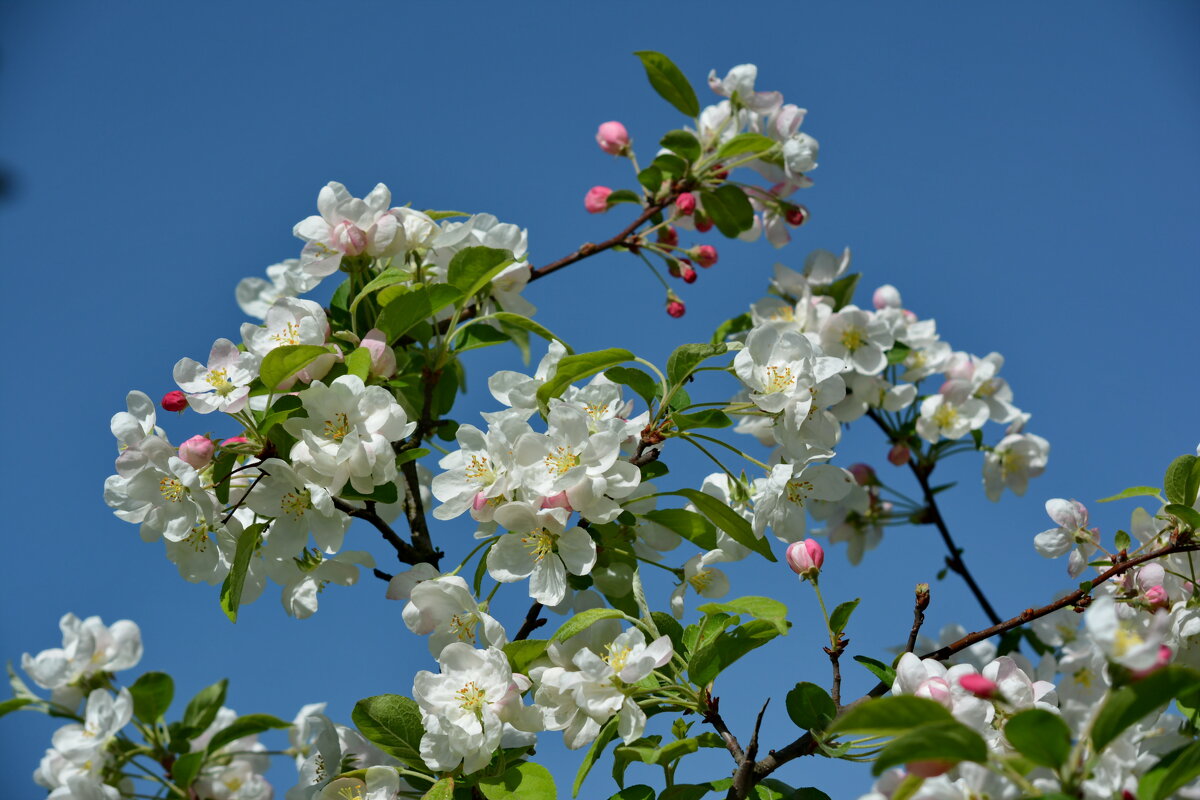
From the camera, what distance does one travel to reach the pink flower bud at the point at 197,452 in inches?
68.9

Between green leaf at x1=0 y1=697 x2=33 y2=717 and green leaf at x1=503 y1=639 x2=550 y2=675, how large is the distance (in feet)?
4.15

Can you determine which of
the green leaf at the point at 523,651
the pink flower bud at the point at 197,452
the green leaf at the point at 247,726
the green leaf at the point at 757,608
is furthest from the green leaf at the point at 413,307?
the green leaf at the point at 247,726

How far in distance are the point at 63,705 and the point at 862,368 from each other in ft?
7.48

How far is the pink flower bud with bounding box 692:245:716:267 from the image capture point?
2.78 m

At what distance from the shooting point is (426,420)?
2078 millimetres

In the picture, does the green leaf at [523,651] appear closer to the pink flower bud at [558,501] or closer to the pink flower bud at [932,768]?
the pink flower bud at [558,501]

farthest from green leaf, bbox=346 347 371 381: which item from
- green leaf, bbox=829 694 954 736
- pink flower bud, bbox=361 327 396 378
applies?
green leaf, bbox=829 694 954 736

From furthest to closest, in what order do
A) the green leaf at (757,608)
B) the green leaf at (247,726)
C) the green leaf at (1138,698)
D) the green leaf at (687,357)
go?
the green leaf at (247,726) < the green leaf at (687,357) < the green leaf at (757,608) < the green leaf at (1138,698)

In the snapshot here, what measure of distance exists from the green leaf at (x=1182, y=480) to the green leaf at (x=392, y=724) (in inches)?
58.3

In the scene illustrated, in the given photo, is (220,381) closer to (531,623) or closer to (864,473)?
(531,623)

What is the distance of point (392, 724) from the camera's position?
5.84 feet

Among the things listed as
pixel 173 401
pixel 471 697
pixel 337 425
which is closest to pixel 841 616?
pixel 471 697

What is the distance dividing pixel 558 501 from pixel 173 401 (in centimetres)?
77

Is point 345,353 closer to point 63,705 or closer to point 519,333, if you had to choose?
point 519,333
